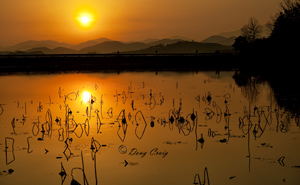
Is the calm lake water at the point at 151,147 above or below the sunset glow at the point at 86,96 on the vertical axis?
below

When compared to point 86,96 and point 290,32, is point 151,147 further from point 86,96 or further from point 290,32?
point 290,32

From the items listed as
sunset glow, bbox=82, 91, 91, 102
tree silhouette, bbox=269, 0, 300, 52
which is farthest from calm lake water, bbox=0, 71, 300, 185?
tree silhouette, bbox=269, 0, 300, 52

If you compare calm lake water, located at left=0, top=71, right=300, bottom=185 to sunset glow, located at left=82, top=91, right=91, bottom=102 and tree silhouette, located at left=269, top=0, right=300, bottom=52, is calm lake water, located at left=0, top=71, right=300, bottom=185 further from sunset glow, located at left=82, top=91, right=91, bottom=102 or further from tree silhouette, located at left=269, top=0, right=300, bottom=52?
tree silhouette, located at left=269, top=0, right=300, bottom=52

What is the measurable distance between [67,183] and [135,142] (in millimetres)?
4192

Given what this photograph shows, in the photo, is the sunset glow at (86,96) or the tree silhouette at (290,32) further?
the tree silhouette at (290,32)

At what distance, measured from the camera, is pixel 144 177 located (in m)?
9.61

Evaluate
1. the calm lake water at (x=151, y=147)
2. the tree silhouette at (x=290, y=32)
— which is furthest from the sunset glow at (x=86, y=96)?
the tree silhouette at (x=290, y=32)

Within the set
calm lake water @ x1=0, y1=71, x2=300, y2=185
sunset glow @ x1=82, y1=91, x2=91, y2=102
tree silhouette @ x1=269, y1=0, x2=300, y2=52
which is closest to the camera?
calm lake water @ x1=0, y1=71, x2=300, y2=185

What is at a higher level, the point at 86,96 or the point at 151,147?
the point at 86,96

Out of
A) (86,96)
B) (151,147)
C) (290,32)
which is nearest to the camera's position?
(151,147)

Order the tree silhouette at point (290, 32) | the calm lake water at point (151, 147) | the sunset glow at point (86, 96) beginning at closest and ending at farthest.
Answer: the calm lake water at point (151, 147) → the sunset glow at point (86, 96) → the tree silhouette at point (290, 32)

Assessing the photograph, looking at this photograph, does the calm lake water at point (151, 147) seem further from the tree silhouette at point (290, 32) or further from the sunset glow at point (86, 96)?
the tree silhouette at point (290, 32)

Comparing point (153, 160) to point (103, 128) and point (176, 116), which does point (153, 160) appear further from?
point (176, 116)

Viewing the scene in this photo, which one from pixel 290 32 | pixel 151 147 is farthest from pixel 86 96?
pixel 290 32
